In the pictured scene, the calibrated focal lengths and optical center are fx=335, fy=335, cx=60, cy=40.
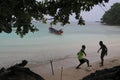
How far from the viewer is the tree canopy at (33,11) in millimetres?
8023

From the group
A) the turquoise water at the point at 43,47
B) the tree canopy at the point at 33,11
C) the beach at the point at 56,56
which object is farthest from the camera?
the turquoise water at the point at 43,47

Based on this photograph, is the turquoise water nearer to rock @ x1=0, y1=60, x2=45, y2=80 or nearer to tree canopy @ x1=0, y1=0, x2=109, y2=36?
tree canopy @ x1=0, y1=0, x2=109, y2=36

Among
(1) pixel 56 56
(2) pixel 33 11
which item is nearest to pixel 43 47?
(1) pixel 56 56

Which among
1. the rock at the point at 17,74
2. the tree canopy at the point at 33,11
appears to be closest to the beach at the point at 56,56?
the tree canopy at the point at 33,11

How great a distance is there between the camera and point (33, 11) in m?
9.45

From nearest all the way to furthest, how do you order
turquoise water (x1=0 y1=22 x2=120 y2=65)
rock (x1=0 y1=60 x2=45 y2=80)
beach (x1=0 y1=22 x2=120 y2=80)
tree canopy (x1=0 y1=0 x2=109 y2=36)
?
tree canopy (x1=0 y1=0 x2=109 y2=36) → rock (x1=0 y1=60 x2=45 y2=80) → beach (x1=0 y1=22 x2=120 y2=80) → turquoise water (x1=0 y1=22 x2=120 y2=65)

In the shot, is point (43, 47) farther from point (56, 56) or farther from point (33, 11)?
point (33, 11)

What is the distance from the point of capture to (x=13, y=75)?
9031mm

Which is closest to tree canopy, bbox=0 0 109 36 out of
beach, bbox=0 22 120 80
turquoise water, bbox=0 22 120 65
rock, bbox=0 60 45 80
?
rock, bbox=0 60 45 80

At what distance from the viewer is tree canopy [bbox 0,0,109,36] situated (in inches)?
316

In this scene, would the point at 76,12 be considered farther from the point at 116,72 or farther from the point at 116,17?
the point at 116,17

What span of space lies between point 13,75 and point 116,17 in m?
94.0

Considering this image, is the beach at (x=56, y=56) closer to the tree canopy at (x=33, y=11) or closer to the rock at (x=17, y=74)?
the tree canopy at (x=33, y=11)

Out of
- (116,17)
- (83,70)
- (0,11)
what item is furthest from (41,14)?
(116,17)
